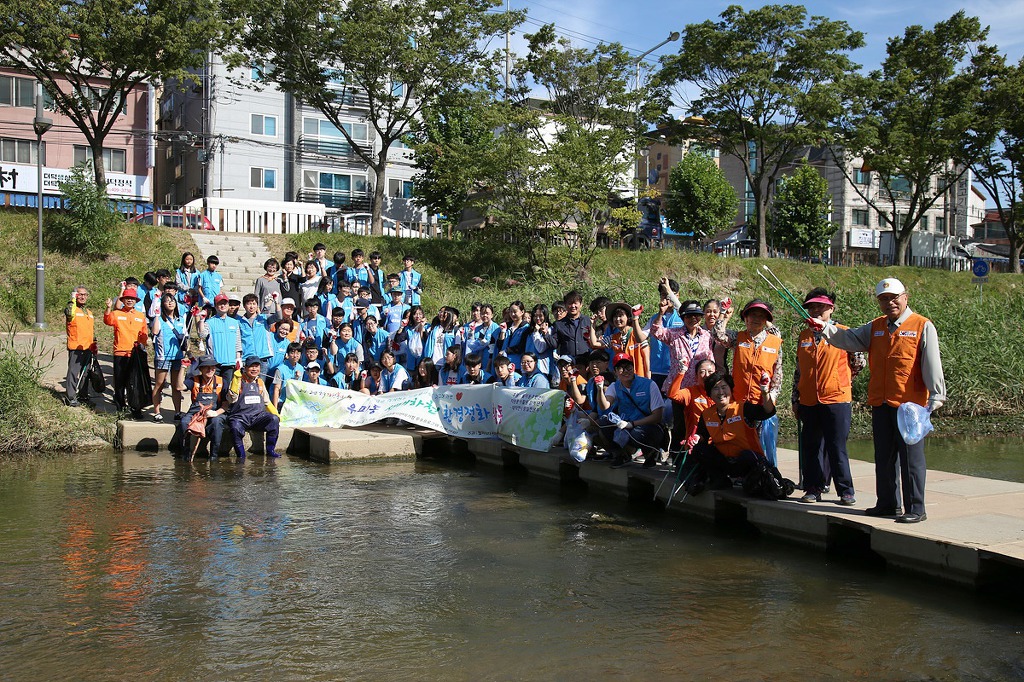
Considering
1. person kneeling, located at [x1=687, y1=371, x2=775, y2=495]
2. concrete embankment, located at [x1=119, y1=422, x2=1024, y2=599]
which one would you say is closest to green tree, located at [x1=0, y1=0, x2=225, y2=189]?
concrete embankment, located at [x1=119, y1=422, x2=1024, y2=599]

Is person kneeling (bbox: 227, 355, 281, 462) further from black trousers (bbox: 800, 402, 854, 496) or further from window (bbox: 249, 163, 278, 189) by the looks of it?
window (bbox: 249, 163, 278, 189)

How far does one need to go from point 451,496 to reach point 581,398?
178 centimetres

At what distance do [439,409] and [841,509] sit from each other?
627 cm

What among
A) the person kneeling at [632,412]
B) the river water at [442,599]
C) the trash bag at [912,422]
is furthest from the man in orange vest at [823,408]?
the person kneeling at [632,412]

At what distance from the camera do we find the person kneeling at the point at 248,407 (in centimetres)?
1145

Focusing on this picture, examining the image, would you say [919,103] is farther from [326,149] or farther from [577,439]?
[577,439]

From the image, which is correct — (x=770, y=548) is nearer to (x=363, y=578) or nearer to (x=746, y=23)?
(x=363, y=578)

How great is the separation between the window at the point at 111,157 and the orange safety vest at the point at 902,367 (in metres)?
42.0

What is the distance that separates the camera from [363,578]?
6637 millimetres

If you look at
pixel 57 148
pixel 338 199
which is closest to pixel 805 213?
pixel 338 199

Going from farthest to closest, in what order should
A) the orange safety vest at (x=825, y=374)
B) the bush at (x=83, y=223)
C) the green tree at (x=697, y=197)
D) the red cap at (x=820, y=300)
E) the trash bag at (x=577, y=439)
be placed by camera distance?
the green tree at (x=697, y=197)
the bush at (x=83, y=223)
the trash bag at (x=577, y=439)
the orange safety vest at (x=825, y=374)
the red cap at (x=820, y=300)

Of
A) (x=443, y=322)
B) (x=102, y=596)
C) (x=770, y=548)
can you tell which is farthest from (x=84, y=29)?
(x=770, y=548)

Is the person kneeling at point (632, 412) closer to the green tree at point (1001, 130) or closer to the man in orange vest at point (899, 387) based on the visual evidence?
the man in orange vest at point (899, 387)

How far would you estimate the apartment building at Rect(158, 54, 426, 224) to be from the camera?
43.8m
